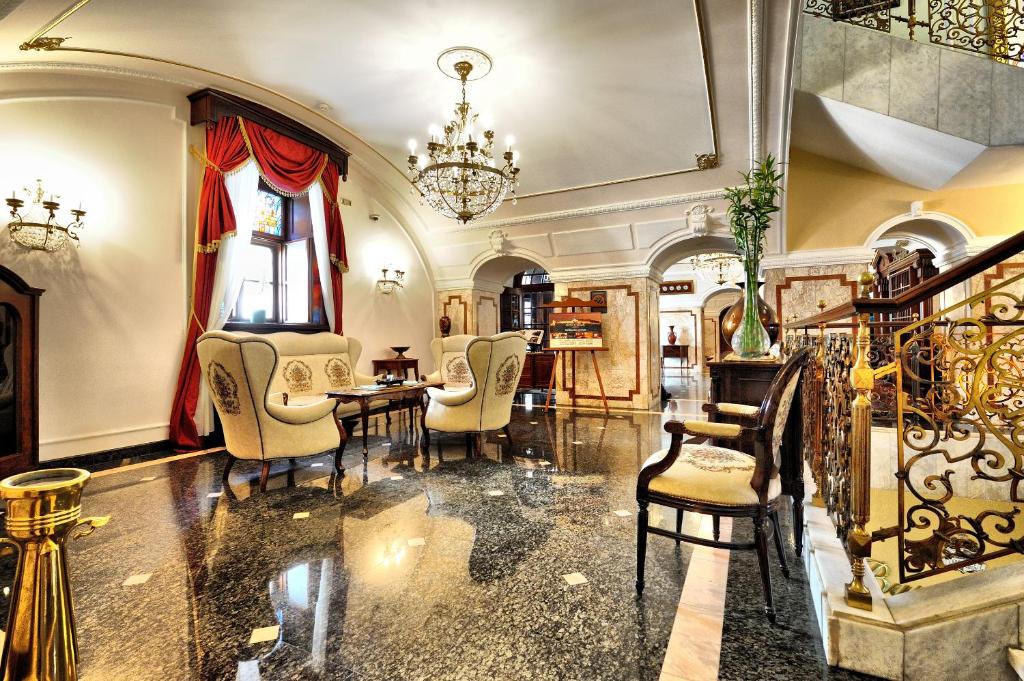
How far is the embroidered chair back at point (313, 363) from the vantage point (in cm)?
500

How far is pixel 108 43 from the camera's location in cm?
392

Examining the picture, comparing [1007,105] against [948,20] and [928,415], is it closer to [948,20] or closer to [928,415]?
[948,20]

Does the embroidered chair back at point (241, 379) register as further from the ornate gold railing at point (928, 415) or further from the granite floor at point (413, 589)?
the ornate gold railing at point (928, 415)

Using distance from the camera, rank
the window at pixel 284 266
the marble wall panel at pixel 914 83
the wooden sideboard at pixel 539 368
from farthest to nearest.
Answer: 1. the wooden sideboard at pixel 539 368
2. the window at pixel 284 266
3. the marble wall panel at pixel 914 83

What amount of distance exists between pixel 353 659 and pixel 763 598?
1596 millimetres

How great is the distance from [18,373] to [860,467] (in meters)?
5.14

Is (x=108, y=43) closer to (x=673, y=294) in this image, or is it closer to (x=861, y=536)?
(x=861, y=536)

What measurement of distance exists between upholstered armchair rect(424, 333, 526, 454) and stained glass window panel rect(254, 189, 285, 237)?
3426mm

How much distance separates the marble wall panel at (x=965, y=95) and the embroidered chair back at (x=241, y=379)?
20.7 ft

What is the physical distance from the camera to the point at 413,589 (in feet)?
6.65

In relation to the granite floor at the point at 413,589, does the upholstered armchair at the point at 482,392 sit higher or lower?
higher

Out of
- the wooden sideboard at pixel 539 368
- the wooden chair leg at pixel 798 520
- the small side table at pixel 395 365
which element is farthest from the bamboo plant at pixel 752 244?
the wooden sideboard at pixel 539 368

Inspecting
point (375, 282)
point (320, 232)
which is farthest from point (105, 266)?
point (375, 282)

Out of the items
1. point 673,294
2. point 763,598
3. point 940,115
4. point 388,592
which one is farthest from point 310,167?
point 673,294
